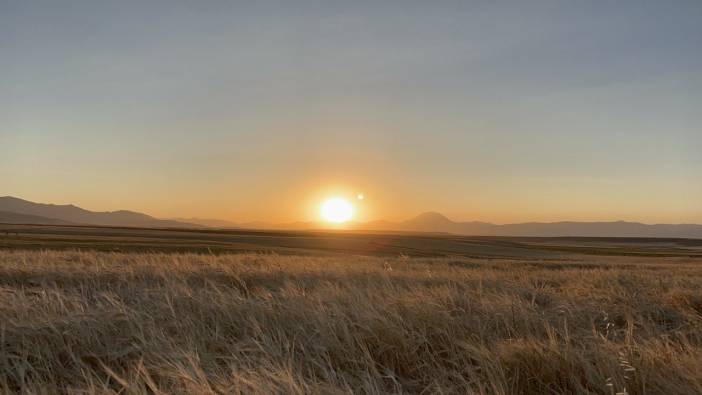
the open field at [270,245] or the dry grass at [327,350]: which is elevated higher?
the dry grass at [327,350]

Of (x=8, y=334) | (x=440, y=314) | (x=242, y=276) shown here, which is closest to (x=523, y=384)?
(x=440, y=314)

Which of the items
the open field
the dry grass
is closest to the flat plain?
the dry grass

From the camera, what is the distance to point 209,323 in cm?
552

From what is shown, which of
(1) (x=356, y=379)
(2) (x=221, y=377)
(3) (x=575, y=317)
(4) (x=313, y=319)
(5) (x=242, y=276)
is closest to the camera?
(2) (x=221, y=377)

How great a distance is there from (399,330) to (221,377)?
187cm

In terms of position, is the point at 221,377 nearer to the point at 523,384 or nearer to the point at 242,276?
the point at 523,384

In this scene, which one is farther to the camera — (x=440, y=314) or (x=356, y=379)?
(x=440, y=314)

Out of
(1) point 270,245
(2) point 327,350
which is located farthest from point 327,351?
(1) point 270,245

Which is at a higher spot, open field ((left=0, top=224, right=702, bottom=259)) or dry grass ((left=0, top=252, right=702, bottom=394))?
dry grass ((left=0, top=252, right=702, bottom=394))

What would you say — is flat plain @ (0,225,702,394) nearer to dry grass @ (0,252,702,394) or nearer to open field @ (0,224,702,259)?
dry grass @ (0,252,702,394)

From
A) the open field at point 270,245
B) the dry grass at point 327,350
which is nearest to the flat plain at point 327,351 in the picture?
the dry grass at point 327,350

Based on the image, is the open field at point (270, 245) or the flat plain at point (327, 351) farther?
the open field at point (270, 245)

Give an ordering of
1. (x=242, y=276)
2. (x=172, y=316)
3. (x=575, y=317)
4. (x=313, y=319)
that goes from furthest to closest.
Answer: (x=242, y=276)
(x=575, y=317)
(x=172, y=316)
(x=313, y=319)

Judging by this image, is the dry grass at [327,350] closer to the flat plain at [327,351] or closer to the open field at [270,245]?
the flat plain at [327,351]
